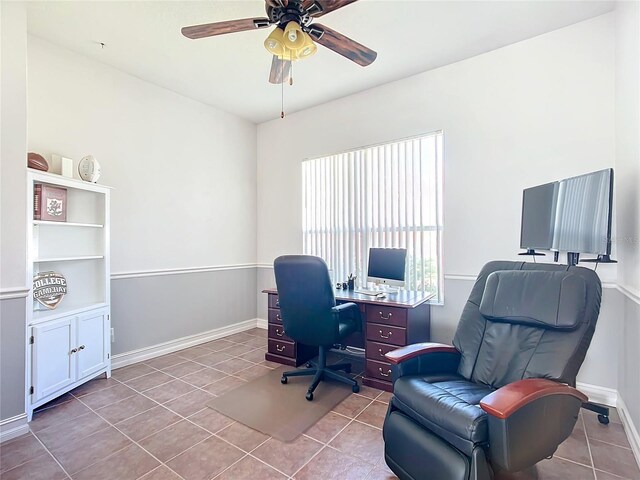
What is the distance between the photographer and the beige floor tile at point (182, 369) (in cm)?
316

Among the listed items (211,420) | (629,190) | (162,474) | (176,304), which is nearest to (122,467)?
(162,474)

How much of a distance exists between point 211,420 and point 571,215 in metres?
2.84

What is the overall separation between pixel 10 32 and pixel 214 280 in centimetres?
295

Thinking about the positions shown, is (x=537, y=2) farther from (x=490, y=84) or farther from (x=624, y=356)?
(x=624, y=356)

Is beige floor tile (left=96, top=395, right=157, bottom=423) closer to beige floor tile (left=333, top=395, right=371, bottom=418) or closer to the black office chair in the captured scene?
the black office chair

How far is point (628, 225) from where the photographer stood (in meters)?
2.11

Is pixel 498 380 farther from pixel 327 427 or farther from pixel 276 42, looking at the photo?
pixel 276 42

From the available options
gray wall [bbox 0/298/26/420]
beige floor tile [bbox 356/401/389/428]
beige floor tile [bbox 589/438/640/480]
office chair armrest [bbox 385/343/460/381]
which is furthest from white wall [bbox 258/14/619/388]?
gray wall [bbox 0/298/26/420]

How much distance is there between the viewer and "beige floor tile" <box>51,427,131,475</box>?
187 centimetres

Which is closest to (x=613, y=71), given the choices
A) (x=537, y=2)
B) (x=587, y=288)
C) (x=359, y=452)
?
(x=537, y=2)

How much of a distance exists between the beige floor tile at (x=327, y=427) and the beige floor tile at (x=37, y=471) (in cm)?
142

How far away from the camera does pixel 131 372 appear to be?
3.17 m

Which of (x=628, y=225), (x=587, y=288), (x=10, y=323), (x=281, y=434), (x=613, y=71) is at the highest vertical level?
(x=613, y=71)

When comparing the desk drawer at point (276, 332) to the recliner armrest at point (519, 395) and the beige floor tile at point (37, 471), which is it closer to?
the beige floor tile at point (37, 471)
